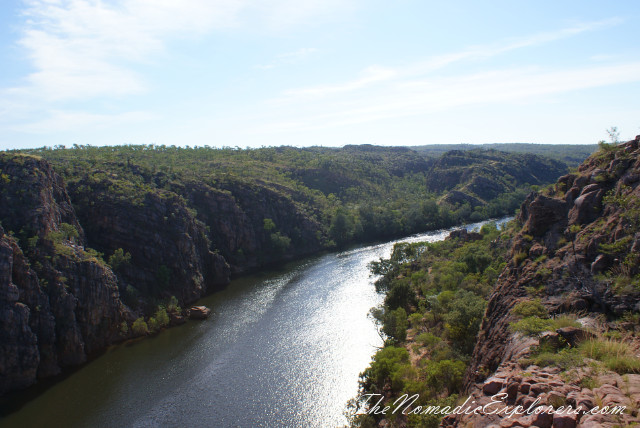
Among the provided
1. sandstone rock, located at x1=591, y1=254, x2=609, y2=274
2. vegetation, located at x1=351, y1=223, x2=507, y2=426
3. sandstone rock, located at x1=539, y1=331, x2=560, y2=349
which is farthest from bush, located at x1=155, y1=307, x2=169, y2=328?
sandstone rock, located at x1=591, y1=254, x2=609, y2=274

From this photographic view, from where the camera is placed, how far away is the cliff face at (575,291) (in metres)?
12.3

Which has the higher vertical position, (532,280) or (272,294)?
(532,280)

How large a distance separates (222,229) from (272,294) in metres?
30.3

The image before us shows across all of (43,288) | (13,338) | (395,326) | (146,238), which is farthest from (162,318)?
(395,326)

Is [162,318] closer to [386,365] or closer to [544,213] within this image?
[386,365]

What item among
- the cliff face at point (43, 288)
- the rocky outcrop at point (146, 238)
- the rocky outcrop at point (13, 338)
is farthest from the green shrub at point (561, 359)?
the rocky outcrop at point (146, 238)

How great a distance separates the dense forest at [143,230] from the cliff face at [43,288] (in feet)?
0.43

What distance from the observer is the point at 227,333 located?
53375mm

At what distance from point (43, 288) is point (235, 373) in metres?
26.3

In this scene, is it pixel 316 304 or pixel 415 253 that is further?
pixel 415 253

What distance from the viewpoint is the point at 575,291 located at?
18.5 meters

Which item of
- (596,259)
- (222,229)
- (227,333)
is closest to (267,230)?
(222,229)

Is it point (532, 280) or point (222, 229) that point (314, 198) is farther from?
point (532, 280)

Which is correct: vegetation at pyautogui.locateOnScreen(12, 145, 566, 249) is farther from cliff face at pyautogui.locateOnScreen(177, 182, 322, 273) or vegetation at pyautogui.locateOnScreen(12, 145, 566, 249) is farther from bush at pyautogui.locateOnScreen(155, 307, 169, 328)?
bush at pyautogui.locateOnScreen(155, 307, 169, 328)
